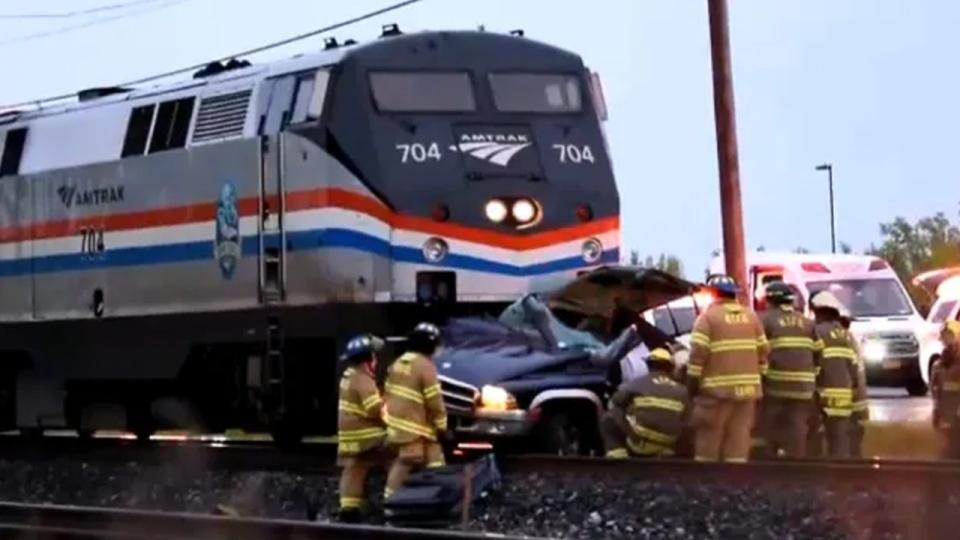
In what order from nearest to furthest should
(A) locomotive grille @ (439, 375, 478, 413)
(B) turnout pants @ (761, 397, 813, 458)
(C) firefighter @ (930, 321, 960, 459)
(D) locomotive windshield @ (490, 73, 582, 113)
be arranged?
(B) turnout pants @ (761, 397, 813, 458) → (A) locomotive grille @ (439, 375, 478, 413) → (C) firefighter @ (930, 321, 960, 459) → (D) locomotive windshield @ (490, 73, 582, 113)

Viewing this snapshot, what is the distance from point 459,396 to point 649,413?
1967 mm

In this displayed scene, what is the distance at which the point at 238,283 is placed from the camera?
21.4 metres

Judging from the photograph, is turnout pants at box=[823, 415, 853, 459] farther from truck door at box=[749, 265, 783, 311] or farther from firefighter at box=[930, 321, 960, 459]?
truck door at box=[749, 265, 783, 311]

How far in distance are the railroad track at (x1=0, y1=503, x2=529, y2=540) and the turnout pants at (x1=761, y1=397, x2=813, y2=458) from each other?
6625mm

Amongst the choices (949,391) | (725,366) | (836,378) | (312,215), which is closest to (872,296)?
(949,391)

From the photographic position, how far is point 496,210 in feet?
67.3

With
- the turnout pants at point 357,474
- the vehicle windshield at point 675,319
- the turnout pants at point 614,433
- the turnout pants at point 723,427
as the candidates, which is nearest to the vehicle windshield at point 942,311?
the vehicle windshield at point 675,319

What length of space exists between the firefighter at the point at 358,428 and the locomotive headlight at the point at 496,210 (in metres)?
4.59

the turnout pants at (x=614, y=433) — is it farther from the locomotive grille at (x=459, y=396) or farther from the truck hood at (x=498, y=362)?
A: the locomotive grille at (x=459, y=396)

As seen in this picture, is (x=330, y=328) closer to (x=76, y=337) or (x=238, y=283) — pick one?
(x=238, y=283)

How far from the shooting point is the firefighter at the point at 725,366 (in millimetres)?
16922

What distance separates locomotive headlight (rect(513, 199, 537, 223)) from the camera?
20.6 m

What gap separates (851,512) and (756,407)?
3635 millimetres

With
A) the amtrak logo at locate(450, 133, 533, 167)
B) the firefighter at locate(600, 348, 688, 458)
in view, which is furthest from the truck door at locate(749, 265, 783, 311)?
the firefighter at locate(600, 348, 688, 458)
